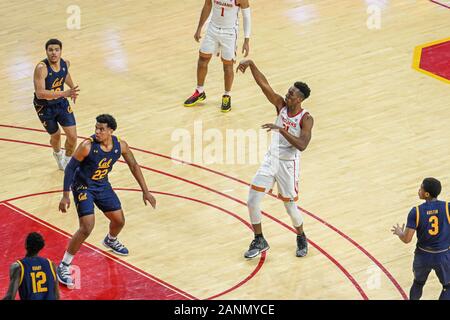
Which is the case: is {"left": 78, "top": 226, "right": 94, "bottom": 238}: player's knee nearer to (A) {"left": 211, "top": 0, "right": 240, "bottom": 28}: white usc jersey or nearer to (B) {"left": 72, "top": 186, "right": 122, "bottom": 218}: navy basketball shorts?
(B) {"left": 72, "top": 186, "right": 122, "bottom": 218}: navy basketball shorts

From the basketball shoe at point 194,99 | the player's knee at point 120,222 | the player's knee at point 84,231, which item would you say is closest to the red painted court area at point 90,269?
the player's knee at point 120,222

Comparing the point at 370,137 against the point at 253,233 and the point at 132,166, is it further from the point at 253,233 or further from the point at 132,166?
the point at 132,166

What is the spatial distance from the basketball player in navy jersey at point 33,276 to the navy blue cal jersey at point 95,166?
2.11m

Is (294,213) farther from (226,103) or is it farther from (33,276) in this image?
(226,103)

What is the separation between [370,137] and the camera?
1603cm

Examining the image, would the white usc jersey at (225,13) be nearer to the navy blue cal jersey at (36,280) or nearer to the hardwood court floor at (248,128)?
the hardwood court floor at (248,128)

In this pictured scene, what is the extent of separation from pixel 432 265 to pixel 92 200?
401 centimetres

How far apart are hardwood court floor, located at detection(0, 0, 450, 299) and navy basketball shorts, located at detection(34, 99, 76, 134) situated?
793mm

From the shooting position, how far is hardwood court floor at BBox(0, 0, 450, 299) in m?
12.8

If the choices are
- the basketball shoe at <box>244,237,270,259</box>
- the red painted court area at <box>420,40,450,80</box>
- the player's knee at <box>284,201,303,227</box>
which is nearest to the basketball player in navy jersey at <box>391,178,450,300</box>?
the player's knee at <box>284,201,303,227</box>

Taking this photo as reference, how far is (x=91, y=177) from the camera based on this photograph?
12344 millimetres

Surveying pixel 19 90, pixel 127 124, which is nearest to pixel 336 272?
pixel 127 124

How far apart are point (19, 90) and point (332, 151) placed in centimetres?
572

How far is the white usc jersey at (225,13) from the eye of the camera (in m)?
16.8
